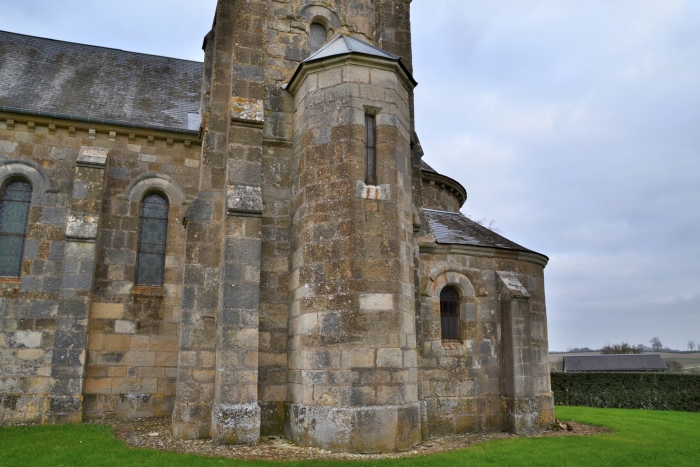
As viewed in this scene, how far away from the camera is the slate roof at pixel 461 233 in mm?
12258

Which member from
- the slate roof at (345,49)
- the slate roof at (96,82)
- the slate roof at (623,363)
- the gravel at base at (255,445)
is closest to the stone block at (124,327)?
the gravel at base at (255,445)

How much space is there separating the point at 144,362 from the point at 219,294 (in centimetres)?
366

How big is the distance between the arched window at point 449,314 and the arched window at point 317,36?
238 inches

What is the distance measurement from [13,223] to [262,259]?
21.3ft

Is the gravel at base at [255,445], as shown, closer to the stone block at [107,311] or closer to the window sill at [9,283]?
the stone block at [107,311]

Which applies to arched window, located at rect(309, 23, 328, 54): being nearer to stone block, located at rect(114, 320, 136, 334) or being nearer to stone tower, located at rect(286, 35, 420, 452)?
stone tower, located at rect(286, 35, 420, 452)

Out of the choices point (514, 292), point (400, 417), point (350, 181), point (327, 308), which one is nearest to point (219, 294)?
point (327, 308)

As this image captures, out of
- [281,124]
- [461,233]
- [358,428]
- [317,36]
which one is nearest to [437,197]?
[461,233]

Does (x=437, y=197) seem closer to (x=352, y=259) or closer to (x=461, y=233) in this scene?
(x=461, y=233)

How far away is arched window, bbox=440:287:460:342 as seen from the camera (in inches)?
465

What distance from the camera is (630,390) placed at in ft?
68.2

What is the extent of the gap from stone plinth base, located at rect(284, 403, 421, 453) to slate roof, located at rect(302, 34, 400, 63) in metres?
6.32

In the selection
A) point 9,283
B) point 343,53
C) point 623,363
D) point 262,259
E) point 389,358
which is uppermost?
point 343,53

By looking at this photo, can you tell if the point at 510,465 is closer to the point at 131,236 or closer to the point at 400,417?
the point at 400,417
